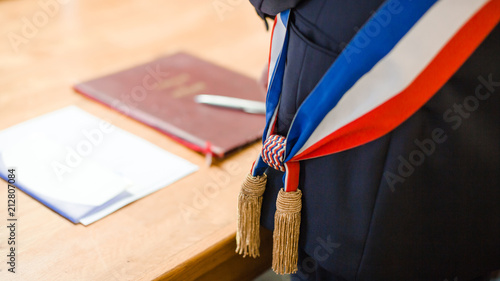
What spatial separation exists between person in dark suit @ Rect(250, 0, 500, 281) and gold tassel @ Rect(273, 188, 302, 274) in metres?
0.02

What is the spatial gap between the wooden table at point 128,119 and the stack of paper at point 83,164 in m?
0.02

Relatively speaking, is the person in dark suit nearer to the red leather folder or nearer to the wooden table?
the wooden table

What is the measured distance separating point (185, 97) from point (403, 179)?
0.58 m

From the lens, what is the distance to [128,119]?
3.54 ft

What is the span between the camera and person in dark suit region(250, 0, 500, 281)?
0.64m

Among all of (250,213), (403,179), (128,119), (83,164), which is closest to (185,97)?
(128,119)

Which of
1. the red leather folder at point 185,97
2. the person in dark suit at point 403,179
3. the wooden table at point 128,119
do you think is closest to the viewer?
the person in dark suit at point 403,179

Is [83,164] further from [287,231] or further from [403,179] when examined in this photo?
[403,179]

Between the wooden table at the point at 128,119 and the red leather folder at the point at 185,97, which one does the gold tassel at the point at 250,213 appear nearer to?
the wooden table at the point at 128,119

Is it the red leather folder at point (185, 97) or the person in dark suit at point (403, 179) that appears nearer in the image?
the person in dark suit at point (403, 179)

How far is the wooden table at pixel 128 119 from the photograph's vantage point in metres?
0.77

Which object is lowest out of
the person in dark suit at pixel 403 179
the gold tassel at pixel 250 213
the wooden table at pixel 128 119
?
the wooden table at pixel 128 119

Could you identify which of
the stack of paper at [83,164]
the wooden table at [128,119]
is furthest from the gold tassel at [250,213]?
the stack of paper at [83,164]

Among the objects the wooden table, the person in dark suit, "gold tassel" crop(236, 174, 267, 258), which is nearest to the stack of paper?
the wooden table
